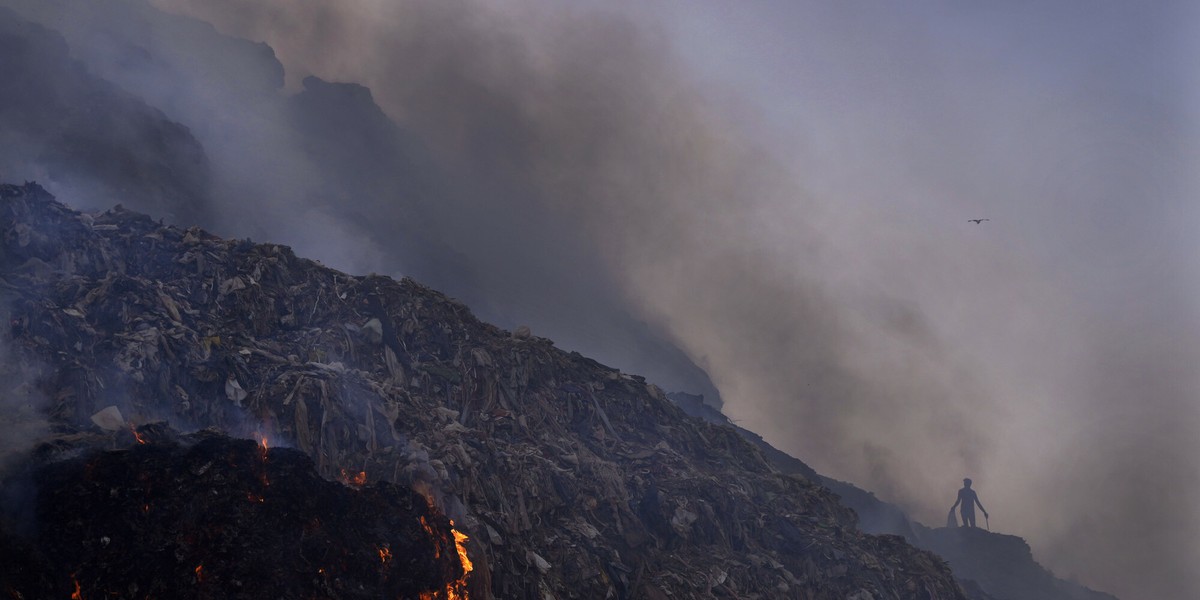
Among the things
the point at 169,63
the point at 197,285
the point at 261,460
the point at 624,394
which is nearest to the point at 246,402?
the point at 261,460

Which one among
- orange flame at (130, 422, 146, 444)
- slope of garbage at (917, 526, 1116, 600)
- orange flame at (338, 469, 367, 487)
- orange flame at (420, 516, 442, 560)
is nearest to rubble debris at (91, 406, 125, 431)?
orange flame at (130, 422, 146, 444)

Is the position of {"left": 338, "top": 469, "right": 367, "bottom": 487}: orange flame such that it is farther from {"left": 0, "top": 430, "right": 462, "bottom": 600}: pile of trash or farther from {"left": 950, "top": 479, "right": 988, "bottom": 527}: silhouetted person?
{"left": 950, "top": 479, "right": 988, "bottom": 527}: silhouetted person

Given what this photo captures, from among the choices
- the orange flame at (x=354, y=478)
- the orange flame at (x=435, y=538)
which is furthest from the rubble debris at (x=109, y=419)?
the orange flame at (x=435, y=538)

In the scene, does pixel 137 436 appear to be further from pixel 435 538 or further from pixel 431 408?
pixel 431 408

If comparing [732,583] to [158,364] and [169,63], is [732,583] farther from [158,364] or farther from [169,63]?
[169,63]

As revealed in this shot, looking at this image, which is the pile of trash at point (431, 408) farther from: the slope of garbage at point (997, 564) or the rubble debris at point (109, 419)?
the slope of garbage at point (997, 564)

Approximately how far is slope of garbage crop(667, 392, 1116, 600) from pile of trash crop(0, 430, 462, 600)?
26.9 metres

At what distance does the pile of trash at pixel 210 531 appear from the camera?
11406 millimetres

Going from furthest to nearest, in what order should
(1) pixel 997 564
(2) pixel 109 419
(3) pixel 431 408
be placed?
(1) pixel 997 564 → (3) pixel 431 408 → (2) pixel 109 419

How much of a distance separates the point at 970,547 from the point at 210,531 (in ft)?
147

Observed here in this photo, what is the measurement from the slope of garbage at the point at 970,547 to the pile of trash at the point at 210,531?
2693 centimetres

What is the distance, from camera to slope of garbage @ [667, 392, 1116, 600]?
41.1 meters

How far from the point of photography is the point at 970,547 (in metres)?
44.0

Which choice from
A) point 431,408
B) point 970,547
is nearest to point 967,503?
point 970,547
